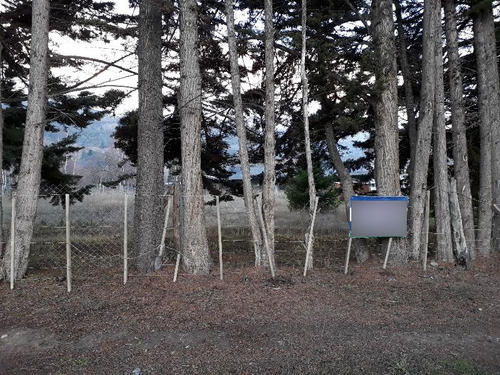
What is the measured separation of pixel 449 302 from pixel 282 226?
1088 cm

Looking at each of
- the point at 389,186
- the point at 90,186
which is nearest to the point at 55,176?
the point at 90,186

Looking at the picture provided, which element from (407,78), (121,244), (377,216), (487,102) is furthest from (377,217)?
(121,244)

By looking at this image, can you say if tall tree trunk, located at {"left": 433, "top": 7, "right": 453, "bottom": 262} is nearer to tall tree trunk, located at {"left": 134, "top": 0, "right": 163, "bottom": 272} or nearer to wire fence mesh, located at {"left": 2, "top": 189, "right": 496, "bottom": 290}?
wire fence mesh, located at {"left": 2, "top": 189, "right": 496, "bottom": 290}

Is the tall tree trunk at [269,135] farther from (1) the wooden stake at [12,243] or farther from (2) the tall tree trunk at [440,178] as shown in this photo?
(1) the wooden stake at [12,243]

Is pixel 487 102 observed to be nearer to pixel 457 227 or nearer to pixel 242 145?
pixel 457 227

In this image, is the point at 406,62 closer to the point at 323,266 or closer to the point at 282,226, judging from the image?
the point at 323,266

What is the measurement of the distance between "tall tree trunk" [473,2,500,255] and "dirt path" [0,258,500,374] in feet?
11.1

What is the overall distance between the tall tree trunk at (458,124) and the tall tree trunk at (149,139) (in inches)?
298

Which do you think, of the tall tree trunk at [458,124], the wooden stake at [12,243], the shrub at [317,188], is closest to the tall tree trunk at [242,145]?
the wooden stake at [12,243]

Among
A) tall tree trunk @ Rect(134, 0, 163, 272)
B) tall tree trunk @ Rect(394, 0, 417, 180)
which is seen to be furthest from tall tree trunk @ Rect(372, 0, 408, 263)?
tall tree trunk @ Rect(134, 0, 163, 272)

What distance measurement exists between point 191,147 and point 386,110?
4846 millimetres

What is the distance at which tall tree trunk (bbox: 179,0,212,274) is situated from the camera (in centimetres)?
785

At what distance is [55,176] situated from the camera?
15.2 meters

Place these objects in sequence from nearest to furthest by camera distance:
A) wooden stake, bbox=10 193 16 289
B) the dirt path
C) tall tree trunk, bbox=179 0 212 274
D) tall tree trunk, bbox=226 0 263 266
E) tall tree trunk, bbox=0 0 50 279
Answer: the dirt path < wooden stake, bbox=10 193 16 289 < tall tree trunk, bbox=0 0 50 279 < tall tree trunk, bbox=179 0 212 274 < tall tree trunk, bbox=226 0 263 266
